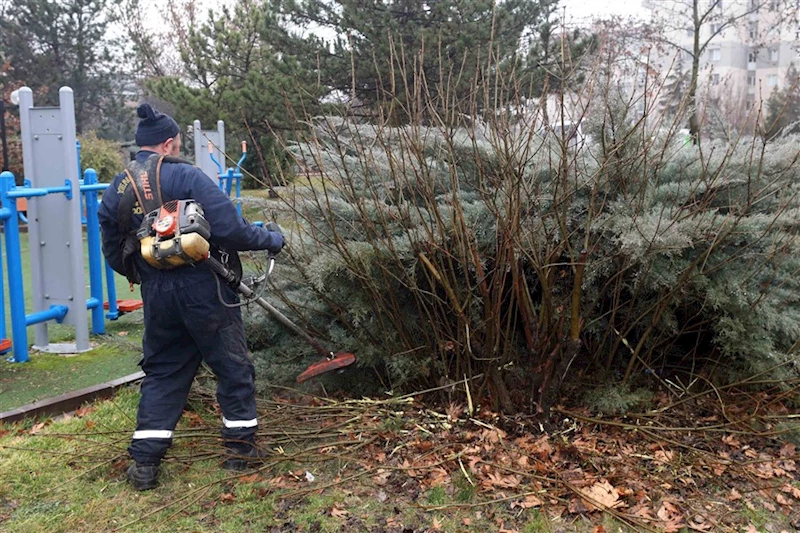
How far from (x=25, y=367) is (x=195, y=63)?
12.6 meters

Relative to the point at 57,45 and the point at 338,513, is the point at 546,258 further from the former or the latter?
the point at 57,45

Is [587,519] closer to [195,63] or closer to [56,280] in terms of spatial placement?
[56,280]

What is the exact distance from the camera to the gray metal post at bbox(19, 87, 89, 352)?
5.82m

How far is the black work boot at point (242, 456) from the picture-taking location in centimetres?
376

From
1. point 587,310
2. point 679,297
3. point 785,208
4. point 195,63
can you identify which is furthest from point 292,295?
point 195,63

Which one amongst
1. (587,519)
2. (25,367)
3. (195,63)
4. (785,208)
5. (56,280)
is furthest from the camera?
(195,63)

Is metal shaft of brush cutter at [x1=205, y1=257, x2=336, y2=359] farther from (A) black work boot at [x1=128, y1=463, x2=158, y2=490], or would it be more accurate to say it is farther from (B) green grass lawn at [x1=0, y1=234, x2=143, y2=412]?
(B) green grass lawn at [x1=0, y1=234, x2=143, y2=412]

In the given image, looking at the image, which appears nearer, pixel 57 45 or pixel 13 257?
pixel 13 257

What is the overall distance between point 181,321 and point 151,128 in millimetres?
966

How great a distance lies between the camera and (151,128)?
368cm

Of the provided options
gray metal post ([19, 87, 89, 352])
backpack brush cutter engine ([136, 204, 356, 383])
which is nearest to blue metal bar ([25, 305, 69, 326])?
gray metal post ([19, 87, 89, 352])

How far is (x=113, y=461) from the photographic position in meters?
3.87

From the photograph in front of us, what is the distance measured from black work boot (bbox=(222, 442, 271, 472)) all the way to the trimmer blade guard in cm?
51

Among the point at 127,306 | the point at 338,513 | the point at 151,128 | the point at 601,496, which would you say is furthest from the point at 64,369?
the point at 601,496
